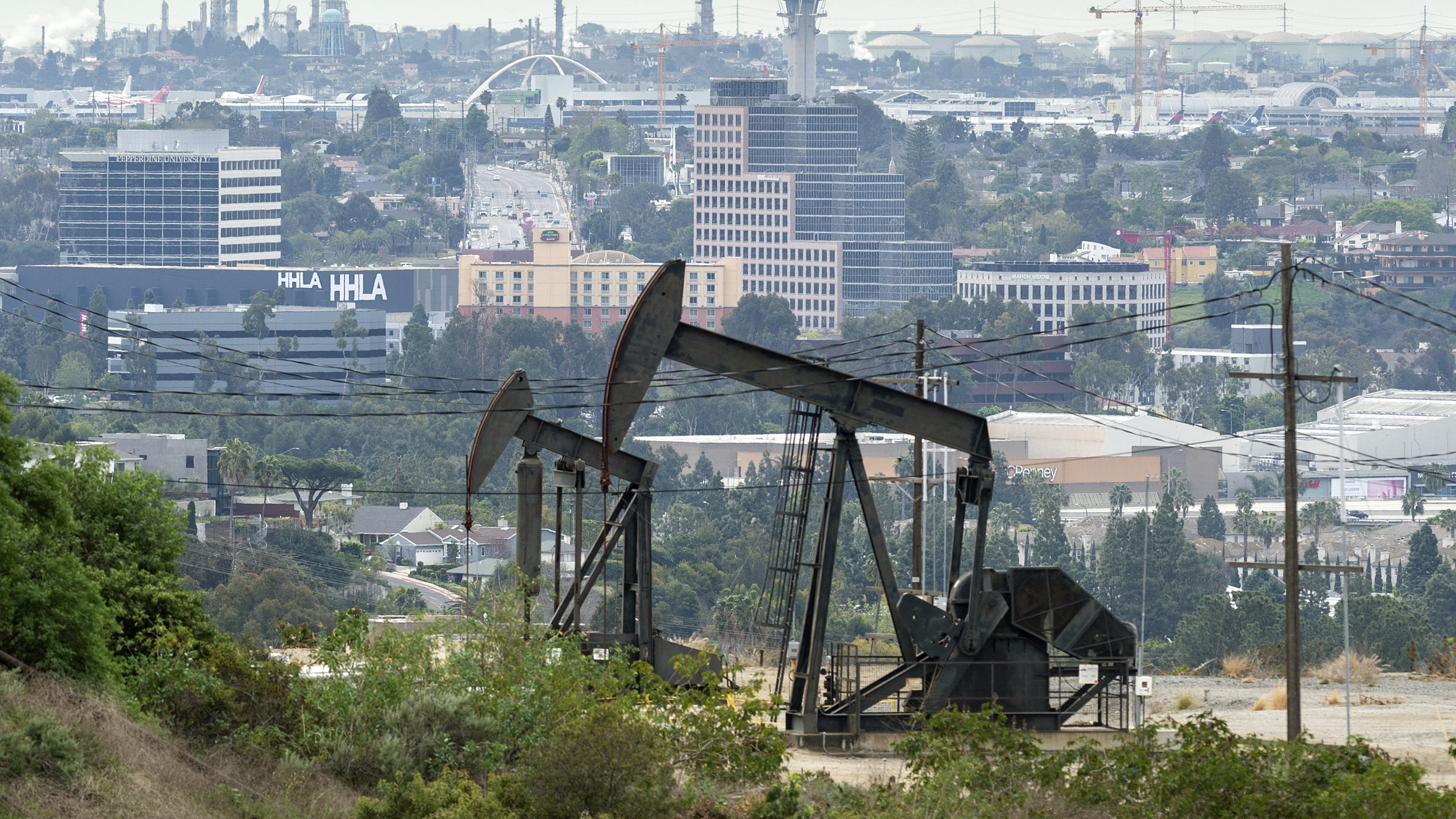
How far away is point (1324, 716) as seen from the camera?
93.1 ft

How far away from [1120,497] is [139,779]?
13990 cm

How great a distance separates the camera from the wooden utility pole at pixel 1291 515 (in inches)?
925

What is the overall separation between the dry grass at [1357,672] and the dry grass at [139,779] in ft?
59.2

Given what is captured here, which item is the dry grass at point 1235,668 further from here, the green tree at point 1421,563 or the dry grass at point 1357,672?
the green tree at point 1421,563

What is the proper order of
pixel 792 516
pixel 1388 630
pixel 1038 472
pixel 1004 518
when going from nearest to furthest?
pixel 792 516
pixel 1388 630
pixel 1004 518
pixel 1038 472

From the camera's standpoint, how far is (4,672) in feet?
62.2

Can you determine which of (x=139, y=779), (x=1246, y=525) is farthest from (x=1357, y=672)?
(x=1246, y=525)

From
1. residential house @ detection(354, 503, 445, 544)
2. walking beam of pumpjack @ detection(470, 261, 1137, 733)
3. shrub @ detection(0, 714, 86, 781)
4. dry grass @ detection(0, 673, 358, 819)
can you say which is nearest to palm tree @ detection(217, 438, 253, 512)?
residential house @ detection(354, 503, 445, 544)

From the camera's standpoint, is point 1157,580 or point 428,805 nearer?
point 428,805

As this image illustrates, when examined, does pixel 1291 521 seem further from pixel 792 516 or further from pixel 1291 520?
pixel 792 516

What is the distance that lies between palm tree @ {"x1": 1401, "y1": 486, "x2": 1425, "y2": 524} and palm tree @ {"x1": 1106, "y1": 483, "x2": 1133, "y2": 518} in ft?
75.3

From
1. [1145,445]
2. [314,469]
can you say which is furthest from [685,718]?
[1145,445]

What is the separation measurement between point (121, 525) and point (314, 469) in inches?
4524

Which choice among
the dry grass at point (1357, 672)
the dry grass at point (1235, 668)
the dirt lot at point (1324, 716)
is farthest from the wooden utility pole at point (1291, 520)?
the dry grass at point (1235, 668)
